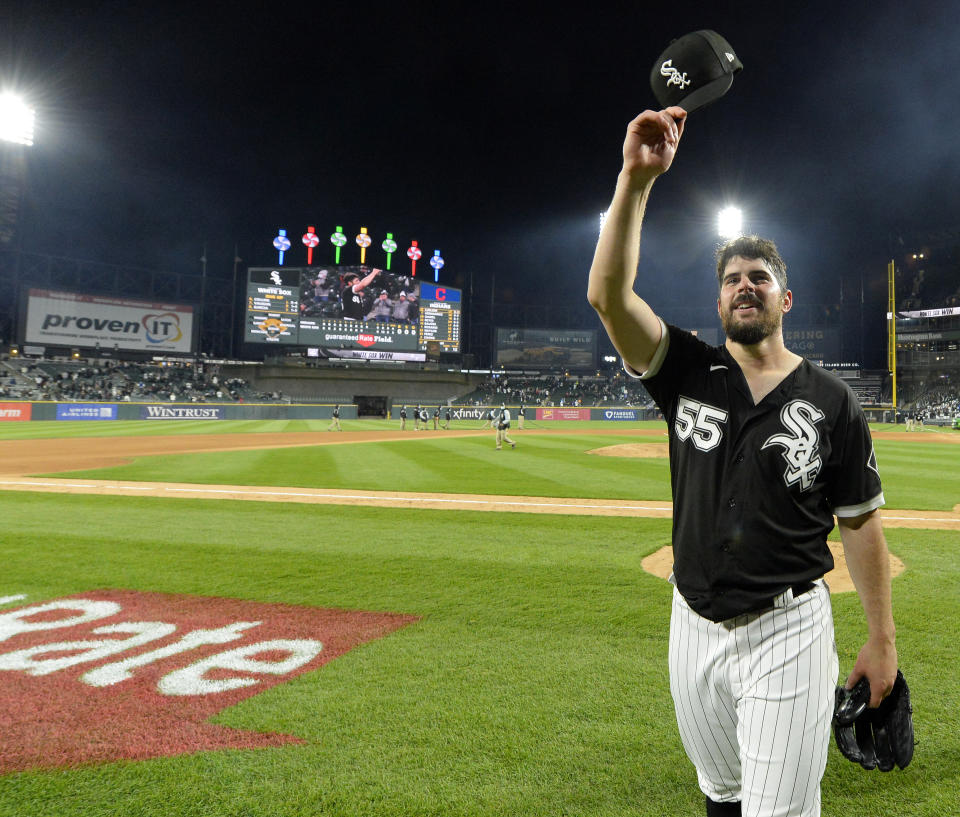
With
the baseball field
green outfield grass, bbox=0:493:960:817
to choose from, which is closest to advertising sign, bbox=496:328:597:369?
the baseball field

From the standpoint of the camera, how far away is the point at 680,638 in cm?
184

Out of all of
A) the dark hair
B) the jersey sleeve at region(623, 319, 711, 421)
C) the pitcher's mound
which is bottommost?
the pitcher's mound

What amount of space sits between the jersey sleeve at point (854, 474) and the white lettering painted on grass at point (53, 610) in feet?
16.7

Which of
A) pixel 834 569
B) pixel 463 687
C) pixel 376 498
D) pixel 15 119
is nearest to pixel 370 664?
pixel 463 687

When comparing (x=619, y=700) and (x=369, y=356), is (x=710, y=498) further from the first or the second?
(x=369, y=356)

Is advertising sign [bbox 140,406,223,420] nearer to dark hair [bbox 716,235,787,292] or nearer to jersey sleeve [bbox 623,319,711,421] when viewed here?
jersey sleeve [bbox 623,319,711,421]

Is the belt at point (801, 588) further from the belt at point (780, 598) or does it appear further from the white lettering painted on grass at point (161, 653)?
the white lettering painted on grass at point (161, 653)

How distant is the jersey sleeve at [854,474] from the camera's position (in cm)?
175

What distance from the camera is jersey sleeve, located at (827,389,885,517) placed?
68.7 inches

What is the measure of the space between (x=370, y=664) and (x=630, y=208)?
3214mm

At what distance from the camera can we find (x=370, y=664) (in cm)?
368

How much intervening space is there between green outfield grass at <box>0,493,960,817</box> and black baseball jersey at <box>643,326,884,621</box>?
1301 mm

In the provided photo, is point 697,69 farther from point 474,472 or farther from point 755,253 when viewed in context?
point 474,472

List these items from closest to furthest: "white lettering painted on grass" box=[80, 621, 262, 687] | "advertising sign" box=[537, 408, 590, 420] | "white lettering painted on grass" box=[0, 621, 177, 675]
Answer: "white lettering painted on grass" box=[80, 621, 262, 687]
"white lettering painted on grass" box=[0, 621, 177, 675]
"advertising sign" box=[537, 408, 590, 420]
